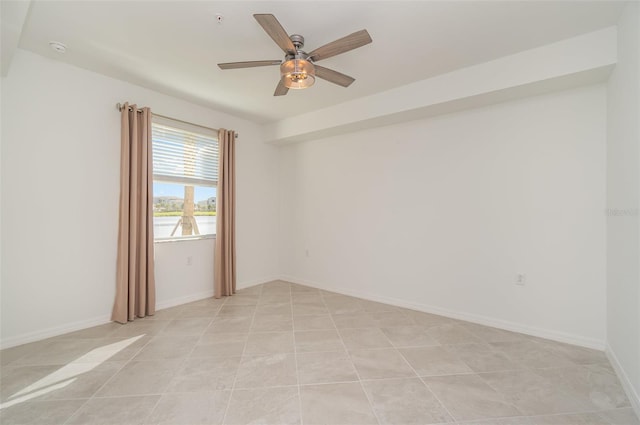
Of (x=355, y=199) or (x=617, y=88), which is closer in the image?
(x=617, y=88)

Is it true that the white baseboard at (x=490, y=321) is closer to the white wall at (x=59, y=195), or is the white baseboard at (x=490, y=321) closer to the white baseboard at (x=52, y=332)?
the white wall at (x=59, y=195)

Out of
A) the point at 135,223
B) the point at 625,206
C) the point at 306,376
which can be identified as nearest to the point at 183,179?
the point at 135,223

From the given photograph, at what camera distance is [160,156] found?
12.3 feet

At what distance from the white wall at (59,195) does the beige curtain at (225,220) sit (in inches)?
29.3

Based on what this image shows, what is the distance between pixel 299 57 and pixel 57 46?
2275mm

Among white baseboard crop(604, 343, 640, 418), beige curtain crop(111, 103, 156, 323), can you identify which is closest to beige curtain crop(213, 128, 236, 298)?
beige curtain crop(111, 103, 156, 323)

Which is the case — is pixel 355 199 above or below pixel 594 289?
above

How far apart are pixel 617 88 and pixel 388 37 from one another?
187 cm

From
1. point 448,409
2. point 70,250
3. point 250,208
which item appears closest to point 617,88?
point 448,409

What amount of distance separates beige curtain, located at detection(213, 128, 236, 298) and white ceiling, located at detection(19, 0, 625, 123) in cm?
115

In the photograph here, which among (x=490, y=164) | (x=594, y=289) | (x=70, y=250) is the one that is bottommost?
(x=594, y=289)

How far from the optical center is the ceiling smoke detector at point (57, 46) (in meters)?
2.55

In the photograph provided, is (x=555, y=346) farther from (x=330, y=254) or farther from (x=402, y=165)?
(x=330, y=254)

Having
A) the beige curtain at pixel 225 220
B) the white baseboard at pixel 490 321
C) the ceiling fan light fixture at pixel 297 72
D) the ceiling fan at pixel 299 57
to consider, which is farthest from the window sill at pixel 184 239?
the ceiling fan light fixture at pixel 297 72
